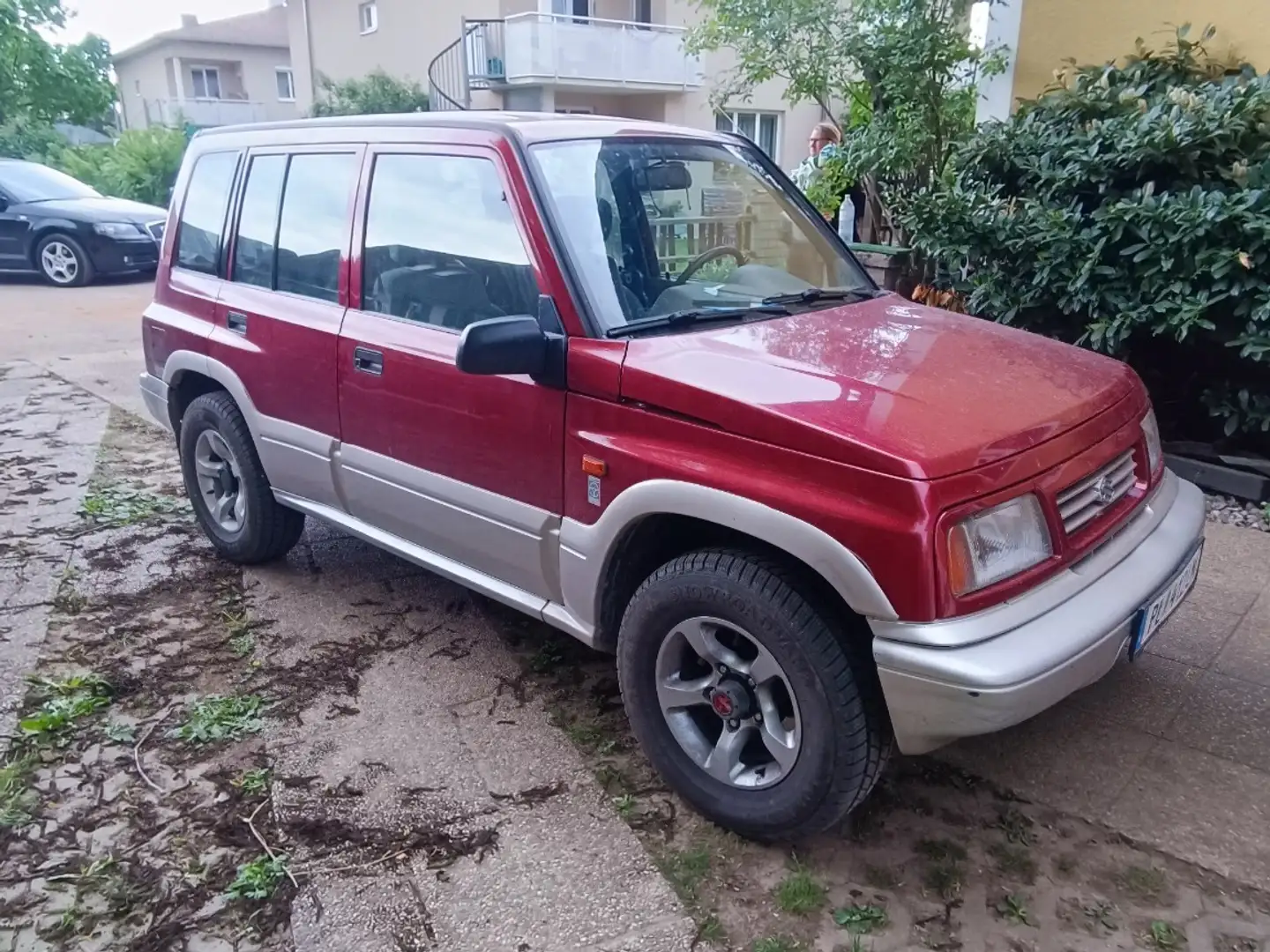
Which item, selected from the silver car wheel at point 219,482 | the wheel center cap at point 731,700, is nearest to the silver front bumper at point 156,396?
the silver car wheel at point 219,482

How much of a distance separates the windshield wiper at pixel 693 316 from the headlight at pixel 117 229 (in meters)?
12.9

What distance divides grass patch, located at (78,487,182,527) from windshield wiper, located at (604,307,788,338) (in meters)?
3.52

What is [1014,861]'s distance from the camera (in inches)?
107

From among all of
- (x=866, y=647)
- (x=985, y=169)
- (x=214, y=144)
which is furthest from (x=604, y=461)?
(x=985, y=169)

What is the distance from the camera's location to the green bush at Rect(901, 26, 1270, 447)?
4793 millimetres

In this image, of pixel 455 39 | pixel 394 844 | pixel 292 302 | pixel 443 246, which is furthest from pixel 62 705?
pixel 455 39

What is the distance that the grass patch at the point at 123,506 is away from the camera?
5.29 meters

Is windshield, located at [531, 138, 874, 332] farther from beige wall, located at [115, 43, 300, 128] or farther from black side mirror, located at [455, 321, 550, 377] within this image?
beige wall, located at [115, 43, 300, 128]

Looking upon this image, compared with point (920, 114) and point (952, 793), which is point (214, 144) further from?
point (920, 114)

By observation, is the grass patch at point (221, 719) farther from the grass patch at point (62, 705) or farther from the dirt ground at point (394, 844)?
the grass patch at point (62, 705)

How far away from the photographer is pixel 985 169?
582 cm

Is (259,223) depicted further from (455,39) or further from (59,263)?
(455,39)

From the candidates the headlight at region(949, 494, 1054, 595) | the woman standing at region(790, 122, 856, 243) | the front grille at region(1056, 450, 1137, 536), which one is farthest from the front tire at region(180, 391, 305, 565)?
the woman standing at region(790, 122, 856, 243)

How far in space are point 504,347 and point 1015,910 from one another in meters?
1.97
